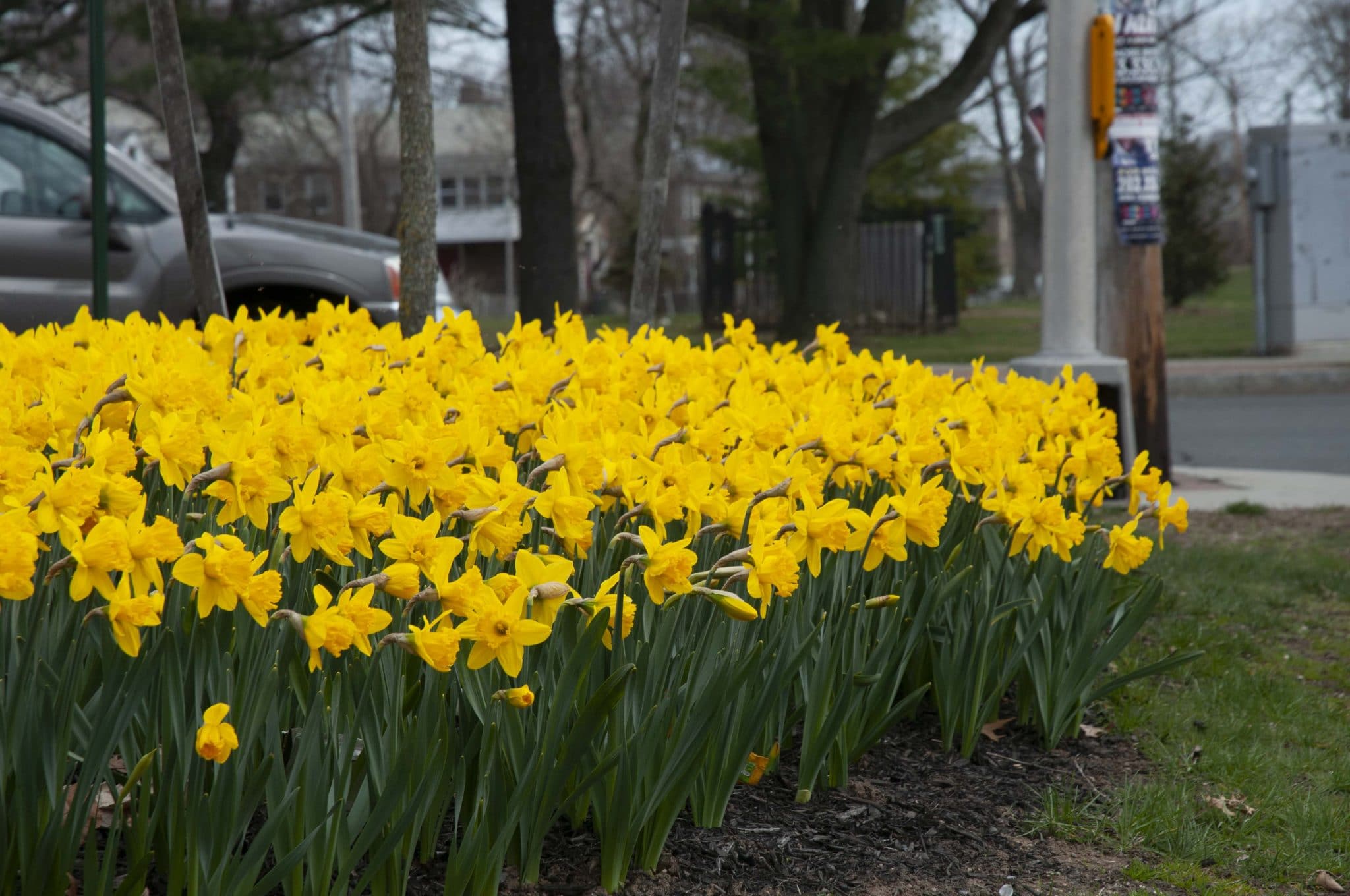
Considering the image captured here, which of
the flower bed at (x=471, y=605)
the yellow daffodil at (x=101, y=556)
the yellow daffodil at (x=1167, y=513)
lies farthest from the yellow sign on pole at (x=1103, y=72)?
the yellow daffodil at (x=101, y=556)

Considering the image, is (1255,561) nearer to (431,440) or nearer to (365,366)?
(365,366)

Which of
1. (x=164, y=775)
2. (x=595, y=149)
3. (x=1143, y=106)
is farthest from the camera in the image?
(x=595, y=149)

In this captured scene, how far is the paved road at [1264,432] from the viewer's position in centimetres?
891

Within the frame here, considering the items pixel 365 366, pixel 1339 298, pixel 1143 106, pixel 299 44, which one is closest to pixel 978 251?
pixel 1339 298

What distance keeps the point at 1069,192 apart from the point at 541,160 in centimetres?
674

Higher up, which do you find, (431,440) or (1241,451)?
(431,440)

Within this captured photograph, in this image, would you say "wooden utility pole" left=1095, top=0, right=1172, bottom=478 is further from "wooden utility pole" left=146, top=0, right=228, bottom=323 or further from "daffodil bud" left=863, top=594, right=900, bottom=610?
"daffodil bud" left=863, top=594, right=900, bottom=610

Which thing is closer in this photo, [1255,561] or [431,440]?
[431,440]

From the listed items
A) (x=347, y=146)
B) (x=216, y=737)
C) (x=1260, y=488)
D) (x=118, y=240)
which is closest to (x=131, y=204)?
(x=118, y=240)

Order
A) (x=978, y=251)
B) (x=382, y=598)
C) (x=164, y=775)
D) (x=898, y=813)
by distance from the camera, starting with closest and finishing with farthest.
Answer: (x=164, y=775), (x=382, y=598), (x=898, y=813), (x=978, y=251)

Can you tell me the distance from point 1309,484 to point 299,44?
12091mm

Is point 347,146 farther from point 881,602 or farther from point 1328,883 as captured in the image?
point 1328,883

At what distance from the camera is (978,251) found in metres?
31.9

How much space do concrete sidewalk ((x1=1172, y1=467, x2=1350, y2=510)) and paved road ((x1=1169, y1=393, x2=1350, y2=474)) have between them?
1.98 feet
